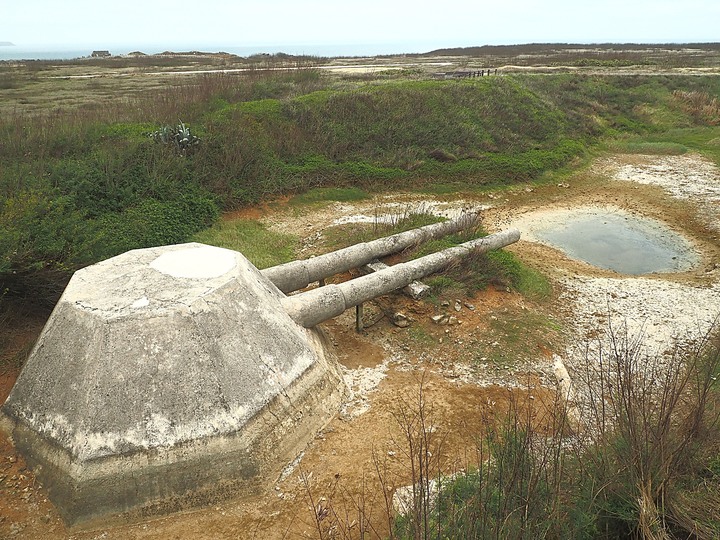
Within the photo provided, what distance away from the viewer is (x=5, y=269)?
7.10 meters

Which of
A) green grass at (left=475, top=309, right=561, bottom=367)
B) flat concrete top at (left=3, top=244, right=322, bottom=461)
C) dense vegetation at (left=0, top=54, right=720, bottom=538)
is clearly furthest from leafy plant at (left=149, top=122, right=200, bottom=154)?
green grass at (left=475, top=309, right=561, bottom=367)

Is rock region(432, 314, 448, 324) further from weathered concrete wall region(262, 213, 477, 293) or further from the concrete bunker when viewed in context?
the concrete bunker

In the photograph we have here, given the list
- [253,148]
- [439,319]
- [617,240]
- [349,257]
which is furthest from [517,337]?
[253,148]

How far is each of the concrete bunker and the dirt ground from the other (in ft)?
0.81

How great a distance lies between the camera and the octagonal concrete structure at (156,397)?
540 centimetres

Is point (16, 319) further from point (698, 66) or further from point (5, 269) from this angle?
point (698, 66)

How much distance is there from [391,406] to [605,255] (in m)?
9.70

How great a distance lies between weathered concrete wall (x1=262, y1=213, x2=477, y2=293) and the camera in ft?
30.1

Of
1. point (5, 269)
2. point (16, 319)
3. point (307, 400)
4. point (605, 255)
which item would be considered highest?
point (5, 269)

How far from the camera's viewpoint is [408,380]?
822cm

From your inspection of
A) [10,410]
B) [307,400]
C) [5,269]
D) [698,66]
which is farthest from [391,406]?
A: [698,66]

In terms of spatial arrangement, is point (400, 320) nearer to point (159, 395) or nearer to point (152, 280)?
point (152, 280)

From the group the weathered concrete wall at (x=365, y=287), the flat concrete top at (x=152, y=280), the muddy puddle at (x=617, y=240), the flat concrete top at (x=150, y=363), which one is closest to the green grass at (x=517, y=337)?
the weathered concrete wall at (x=365, y=287)

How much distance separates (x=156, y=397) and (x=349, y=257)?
5.62 metres
